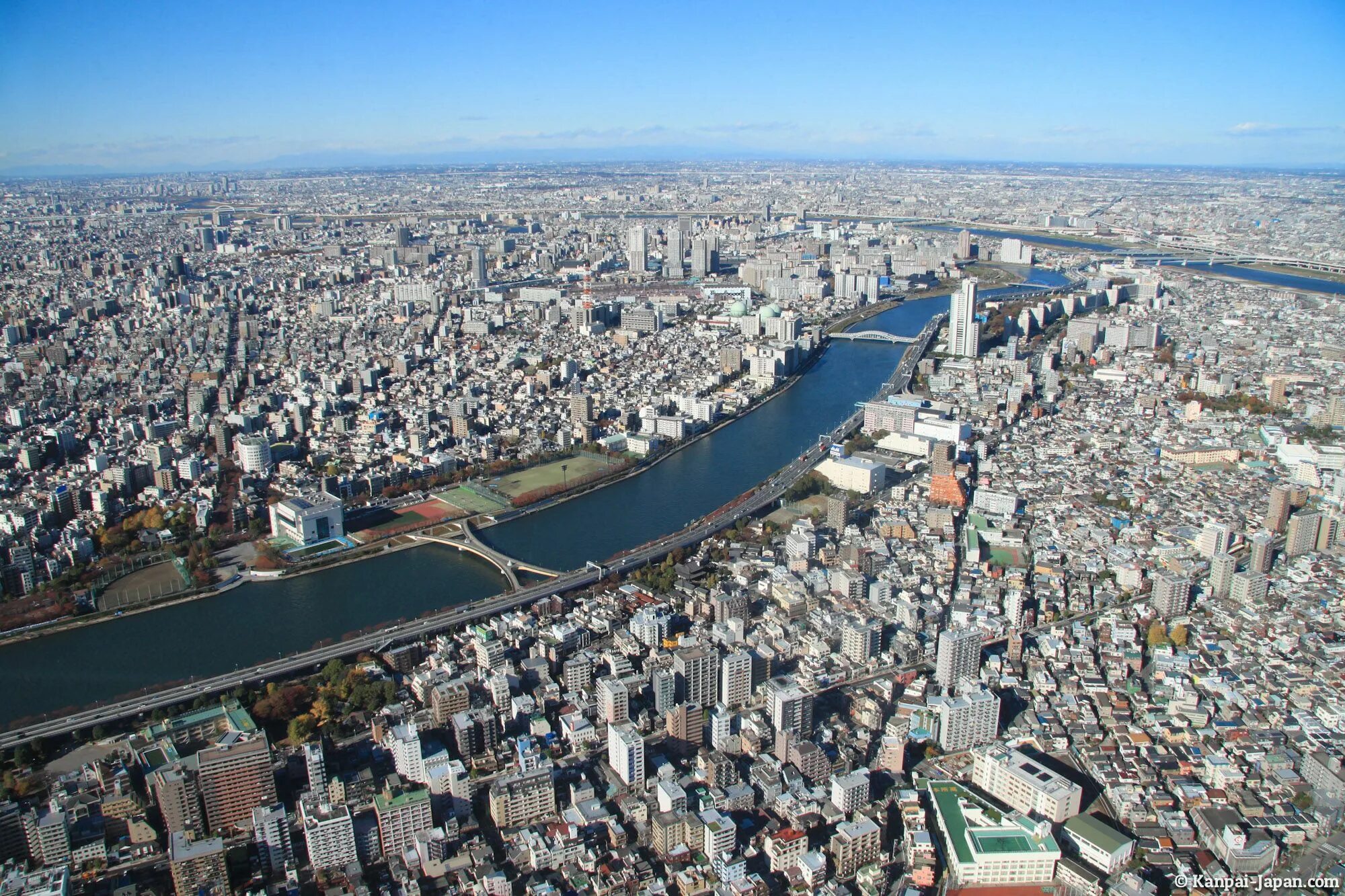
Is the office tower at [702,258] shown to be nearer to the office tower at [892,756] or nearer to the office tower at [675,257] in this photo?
the office tower at [675,257]

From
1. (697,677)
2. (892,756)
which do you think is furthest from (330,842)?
(892,756)

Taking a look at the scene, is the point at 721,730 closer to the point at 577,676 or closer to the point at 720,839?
the point at 720,839

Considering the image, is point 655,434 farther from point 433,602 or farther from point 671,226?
point 671,226

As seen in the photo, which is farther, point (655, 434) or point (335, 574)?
point (655, 434)

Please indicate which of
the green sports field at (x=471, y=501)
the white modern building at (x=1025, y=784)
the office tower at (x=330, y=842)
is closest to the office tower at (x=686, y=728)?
the white modern building at (x=1025, y=784)

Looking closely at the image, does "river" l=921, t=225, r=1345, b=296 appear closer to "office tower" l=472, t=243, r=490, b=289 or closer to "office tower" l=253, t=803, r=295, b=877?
"office tower" l=472, t=243, r=490, b=289

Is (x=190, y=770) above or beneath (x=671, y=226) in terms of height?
beneath

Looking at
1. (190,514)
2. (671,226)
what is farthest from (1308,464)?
(671,226)
